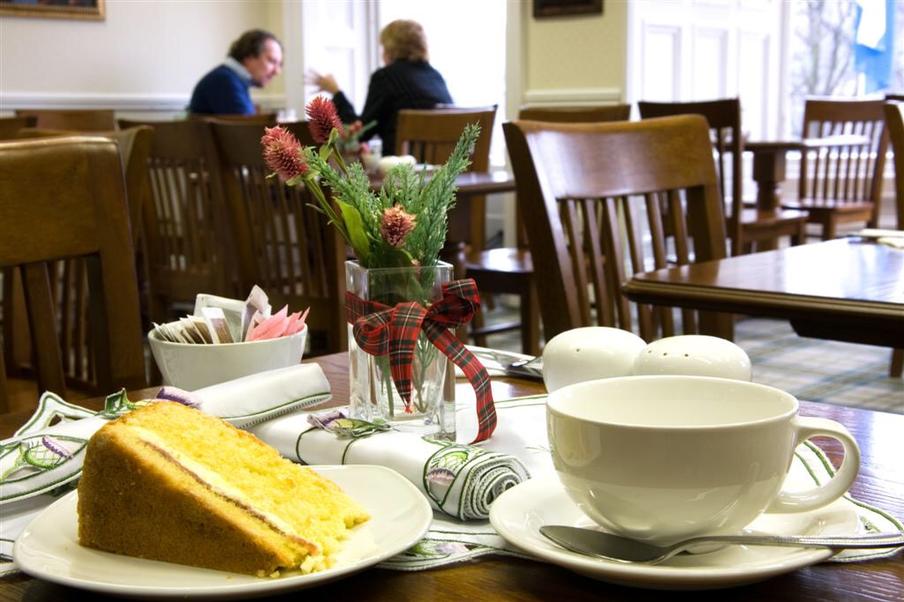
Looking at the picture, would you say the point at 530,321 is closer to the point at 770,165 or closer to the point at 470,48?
the point at 770,165

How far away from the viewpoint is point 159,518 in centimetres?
54

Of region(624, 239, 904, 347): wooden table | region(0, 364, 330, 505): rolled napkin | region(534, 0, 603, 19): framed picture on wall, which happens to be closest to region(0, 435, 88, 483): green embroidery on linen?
region(0, 364, 330, 505): rolled napkin

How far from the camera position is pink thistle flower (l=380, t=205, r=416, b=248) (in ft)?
2.28

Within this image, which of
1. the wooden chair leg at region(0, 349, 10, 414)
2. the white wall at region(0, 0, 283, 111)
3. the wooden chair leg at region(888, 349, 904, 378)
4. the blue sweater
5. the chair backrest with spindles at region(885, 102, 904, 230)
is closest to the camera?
the wooden chair leg at region(0, 349, 10, 414)

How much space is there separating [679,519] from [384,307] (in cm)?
28

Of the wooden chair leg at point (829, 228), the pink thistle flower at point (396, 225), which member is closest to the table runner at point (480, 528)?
the pink thistle flower at point (396, 225)

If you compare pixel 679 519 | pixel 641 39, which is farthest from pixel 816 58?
pixel 679 519

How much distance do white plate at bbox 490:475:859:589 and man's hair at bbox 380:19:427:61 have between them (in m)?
4.37

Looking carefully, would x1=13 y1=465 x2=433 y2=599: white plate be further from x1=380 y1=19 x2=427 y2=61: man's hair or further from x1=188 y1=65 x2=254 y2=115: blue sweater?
x1=188 y1=65 x2=254 y2=115: blue sweater

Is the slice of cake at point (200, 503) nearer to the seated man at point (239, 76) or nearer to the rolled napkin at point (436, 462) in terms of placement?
the rolled napkin at point (436, 462)

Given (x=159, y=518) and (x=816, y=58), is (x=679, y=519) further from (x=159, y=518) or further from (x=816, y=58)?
(x=816, y=58)

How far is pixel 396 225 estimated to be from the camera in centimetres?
70

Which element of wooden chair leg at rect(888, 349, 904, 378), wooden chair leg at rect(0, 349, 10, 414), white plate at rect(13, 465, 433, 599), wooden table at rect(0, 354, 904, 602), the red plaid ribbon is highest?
the red plaid ribbon

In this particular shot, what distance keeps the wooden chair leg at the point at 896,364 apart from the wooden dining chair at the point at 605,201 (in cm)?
221
